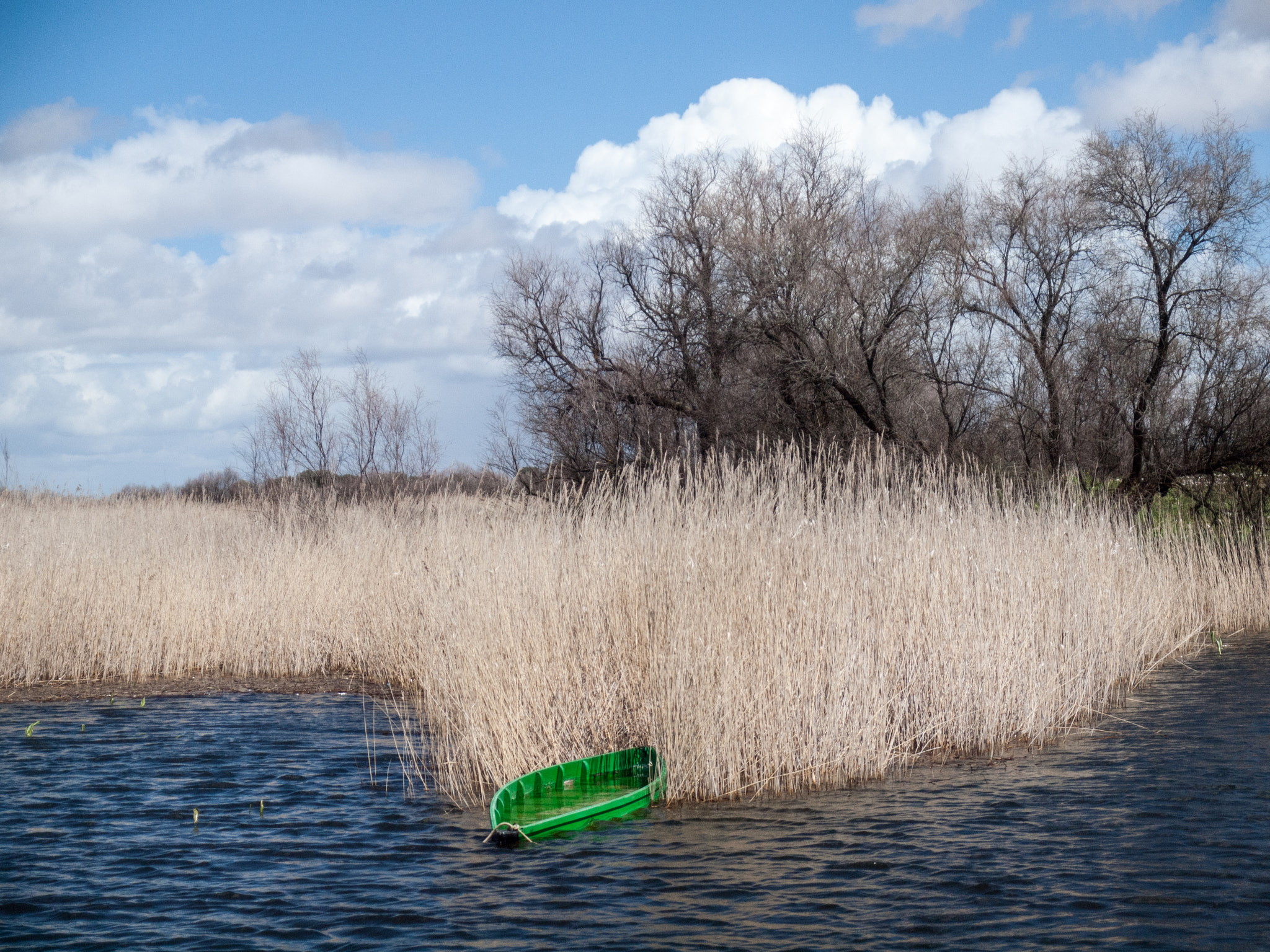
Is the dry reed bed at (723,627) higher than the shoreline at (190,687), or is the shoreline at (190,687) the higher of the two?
the dry reed bed at (723,627)

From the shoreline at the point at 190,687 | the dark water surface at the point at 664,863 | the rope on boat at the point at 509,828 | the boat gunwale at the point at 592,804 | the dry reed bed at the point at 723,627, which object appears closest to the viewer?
the dark water surface at the point at 664,863

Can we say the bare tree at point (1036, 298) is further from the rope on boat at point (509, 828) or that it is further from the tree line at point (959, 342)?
the rope on boat at point (509, 828)

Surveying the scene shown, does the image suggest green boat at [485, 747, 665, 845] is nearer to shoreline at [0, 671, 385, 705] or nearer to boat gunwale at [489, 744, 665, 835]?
boat gunwale at [489, 744, 665, 835]

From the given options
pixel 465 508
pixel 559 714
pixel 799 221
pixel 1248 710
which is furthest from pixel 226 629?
pixel 799 221

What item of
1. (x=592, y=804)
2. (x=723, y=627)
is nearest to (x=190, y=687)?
(x=592, y=804)

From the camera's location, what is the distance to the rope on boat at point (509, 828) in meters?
5.82

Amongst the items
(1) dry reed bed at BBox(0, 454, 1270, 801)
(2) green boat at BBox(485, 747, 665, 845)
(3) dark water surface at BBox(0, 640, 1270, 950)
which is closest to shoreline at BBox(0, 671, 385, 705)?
(1) dry reed bed at BBox(0, 454, 1270, 801)

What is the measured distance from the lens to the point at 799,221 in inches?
910

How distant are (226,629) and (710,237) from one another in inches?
695

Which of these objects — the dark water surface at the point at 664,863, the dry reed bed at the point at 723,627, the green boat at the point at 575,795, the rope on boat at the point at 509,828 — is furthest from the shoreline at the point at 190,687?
the rope on boat at the point at 509,828

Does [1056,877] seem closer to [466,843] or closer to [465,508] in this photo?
[466,843]

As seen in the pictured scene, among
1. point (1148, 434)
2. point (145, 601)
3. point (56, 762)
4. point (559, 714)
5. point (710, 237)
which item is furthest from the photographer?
point (710, 237)

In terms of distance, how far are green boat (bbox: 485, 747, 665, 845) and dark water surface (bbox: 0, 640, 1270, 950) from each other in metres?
0.12

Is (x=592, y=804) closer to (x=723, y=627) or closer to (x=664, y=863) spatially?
(x=664, y=863)
